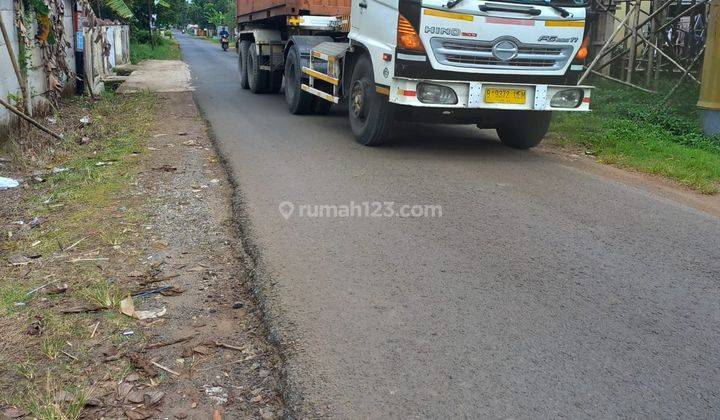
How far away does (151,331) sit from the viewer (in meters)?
3.78

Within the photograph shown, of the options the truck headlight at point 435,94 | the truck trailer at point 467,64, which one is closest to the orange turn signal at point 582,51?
the truck trailer at point 467,64

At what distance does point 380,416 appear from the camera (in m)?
2.93

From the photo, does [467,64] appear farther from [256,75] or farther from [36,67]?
[256,75]

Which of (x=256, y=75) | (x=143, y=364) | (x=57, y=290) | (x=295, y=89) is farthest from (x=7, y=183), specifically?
(x=256, y=75)

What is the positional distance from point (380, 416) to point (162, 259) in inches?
96.2

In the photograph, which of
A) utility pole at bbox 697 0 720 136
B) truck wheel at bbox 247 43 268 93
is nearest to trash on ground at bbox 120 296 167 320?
utility pole at bbox 697 0 720 136

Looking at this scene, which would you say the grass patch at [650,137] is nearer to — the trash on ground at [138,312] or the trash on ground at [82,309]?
the trash on ground at [138,312]

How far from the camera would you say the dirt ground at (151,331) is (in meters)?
3.11

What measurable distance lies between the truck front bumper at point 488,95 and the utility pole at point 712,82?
2.52 metres

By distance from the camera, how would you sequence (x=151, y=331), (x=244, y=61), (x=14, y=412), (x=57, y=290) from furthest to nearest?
(x=244, y=61) < (x=57, y=290) < (x=151, y=331) < (x=14, y=412)

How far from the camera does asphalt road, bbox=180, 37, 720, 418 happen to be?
3143 millimetres

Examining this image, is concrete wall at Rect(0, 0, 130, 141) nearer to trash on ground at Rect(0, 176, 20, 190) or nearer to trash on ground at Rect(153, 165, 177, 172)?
trash on ground at Rect(0, 176, 20, 190)

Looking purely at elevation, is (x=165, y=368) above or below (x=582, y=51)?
below

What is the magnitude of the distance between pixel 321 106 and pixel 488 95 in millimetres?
4578
